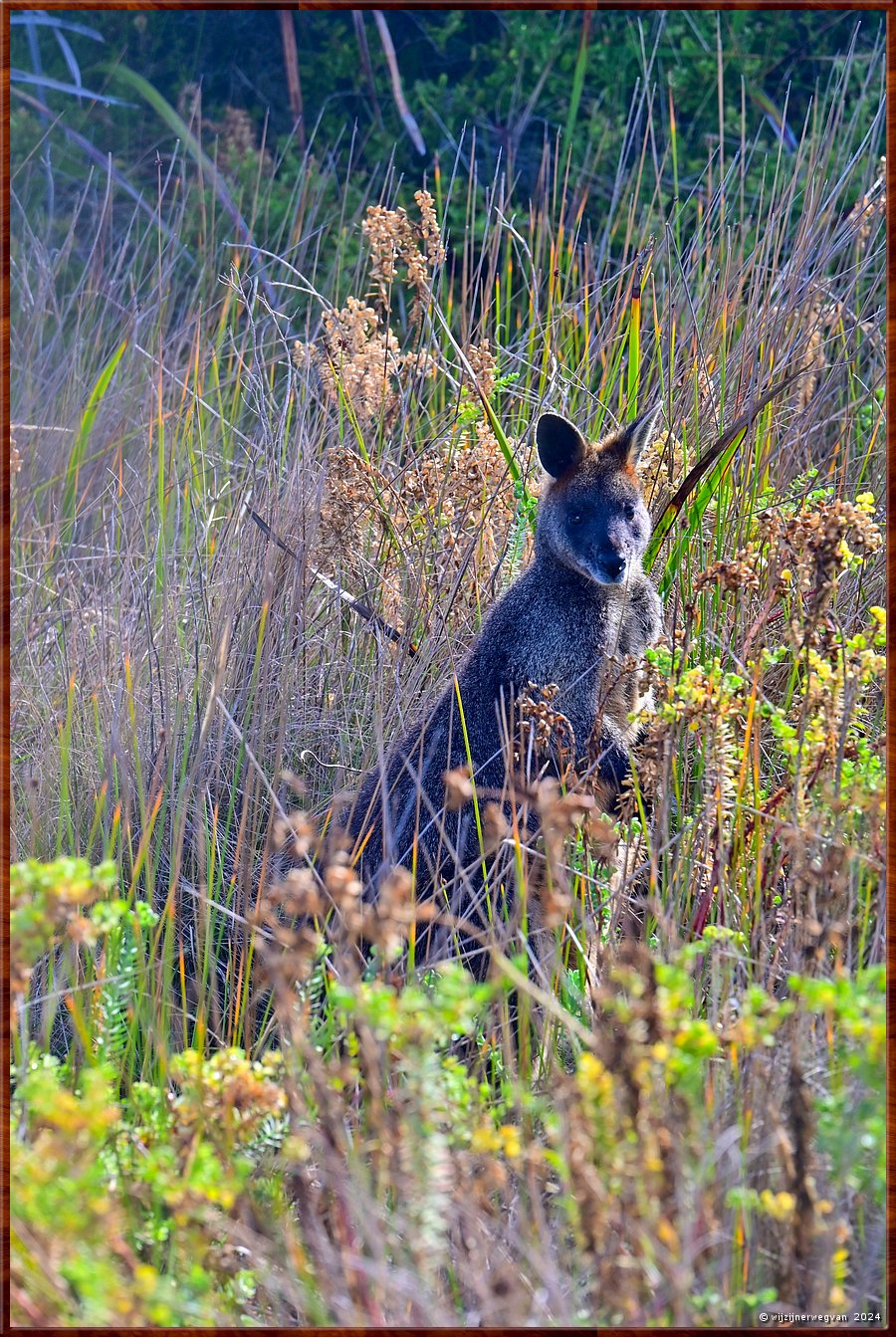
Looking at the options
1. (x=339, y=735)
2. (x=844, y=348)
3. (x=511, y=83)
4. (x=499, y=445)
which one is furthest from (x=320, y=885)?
(x=511, y=83)

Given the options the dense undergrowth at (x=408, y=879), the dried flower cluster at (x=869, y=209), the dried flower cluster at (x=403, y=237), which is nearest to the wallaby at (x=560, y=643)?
the dense undergrowth at (x=408, y=879)

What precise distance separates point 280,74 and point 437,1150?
8.08 m

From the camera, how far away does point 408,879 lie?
6.38 feet

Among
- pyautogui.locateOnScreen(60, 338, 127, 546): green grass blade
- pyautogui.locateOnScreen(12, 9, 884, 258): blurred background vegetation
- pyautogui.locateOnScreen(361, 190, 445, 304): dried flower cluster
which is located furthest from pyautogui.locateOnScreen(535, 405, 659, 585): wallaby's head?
pyautogui.locateOnScreen(12, 9, 884, 258): blurred background vegetation

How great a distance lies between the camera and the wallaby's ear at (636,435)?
376cm

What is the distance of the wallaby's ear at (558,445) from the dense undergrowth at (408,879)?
0.21 meters

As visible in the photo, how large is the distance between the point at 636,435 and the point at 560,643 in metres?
0.65

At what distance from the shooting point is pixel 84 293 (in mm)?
5691

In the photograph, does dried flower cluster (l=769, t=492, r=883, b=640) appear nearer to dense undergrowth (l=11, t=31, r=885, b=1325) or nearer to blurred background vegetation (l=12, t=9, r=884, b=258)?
dense undergrowth (l=11, t=31, r=885, b=1325)

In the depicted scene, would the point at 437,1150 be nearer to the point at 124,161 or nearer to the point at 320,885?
the point at 320,885

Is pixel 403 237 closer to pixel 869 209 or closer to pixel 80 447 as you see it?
pixel 869 209

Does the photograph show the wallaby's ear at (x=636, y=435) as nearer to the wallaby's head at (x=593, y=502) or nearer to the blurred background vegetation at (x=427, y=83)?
the wallaby's head at (x=593, y=502)

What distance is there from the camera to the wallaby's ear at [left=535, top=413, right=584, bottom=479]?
378 cm

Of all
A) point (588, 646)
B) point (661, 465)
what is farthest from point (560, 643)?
Result: point (661, 465)
